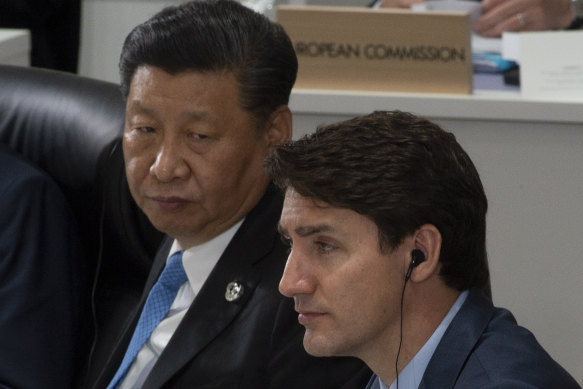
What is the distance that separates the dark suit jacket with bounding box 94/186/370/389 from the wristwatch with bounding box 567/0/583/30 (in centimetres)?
223

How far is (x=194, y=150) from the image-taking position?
5.81 feet

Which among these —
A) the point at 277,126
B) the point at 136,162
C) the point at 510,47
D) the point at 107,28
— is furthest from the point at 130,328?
the point at 107,28

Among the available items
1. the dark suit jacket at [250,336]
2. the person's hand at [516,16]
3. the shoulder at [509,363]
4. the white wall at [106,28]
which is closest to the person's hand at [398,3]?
the person's hand at [516,16]

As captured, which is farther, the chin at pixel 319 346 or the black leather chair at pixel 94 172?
the black leather chair at pixel 94 172

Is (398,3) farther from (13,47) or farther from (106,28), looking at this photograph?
(106,28)

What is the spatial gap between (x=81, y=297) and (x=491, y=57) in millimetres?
1607

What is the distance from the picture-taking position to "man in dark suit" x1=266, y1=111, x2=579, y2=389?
1.34 metres

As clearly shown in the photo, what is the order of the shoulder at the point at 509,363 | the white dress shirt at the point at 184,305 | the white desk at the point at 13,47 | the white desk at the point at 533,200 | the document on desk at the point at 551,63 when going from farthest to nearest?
the white desk at the point at 13,47
the document on desk at the point at 551,63
the white desk at the point at 533,200
the white dress shirt at the point at 184,305
the shoulder at the point at 509,363

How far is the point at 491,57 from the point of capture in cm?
321

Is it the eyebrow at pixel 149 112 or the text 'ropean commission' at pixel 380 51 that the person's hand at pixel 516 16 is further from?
the eyebrow at pixel 149 112

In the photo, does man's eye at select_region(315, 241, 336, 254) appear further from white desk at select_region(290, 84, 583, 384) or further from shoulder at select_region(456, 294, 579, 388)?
white desk at select_region(290, 84, 583, 384)

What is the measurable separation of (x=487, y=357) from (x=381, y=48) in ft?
4.85

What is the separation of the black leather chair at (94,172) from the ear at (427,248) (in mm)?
798

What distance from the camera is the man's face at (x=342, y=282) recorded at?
4.46 feet
